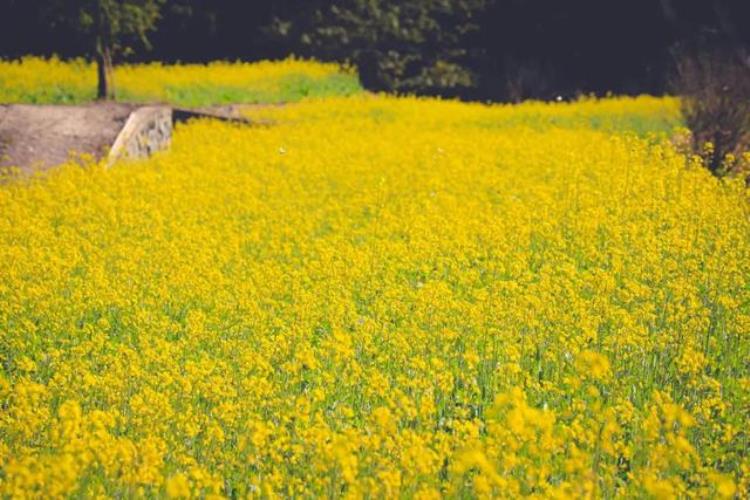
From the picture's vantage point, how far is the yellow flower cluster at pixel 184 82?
19.6 m

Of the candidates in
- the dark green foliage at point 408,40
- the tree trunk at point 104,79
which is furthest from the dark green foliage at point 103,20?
the dark green foliage at point 408,40

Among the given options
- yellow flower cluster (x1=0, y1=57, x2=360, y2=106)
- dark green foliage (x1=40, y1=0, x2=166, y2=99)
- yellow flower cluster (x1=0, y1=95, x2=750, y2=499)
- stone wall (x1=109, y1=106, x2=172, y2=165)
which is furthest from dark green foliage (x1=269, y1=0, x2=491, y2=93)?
yellow flower cluster (x1=0, y1=95, x2=750, y2=499)

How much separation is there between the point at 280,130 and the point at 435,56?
33.1 ft

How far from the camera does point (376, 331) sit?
610cm

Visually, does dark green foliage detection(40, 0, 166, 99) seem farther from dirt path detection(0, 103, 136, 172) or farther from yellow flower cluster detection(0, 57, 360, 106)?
dirt path detection(0, 103, 136, 172)

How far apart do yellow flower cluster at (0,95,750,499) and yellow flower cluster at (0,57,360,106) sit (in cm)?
856

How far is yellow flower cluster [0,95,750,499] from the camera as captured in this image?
13.7 ft

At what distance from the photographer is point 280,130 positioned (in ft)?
53.0

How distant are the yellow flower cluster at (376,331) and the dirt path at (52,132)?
1514mm

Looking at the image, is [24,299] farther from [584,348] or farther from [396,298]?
[584,348]

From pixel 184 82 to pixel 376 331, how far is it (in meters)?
17.5

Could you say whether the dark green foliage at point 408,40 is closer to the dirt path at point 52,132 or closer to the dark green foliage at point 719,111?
the dirt path at point 52,132

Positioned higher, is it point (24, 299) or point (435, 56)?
point (435, 56)

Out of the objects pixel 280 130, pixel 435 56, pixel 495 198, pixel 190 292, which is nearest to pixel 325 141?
pixel 280 130
